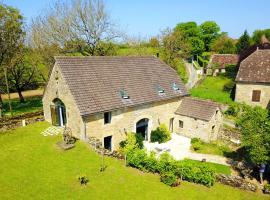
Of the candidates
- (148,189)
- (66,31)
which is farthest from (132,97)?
(66,31)

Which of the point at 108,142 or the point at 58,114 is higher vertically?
the point at 58,114

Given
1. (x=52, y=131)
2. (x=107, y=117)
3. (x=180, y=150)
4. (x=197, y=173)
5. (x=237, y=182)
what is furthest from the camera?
(x=180, y=150)

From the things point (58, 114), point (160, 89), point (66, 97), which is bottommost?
point (58, 114)

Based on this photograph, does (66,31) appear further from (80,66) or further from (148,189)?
(148,189)

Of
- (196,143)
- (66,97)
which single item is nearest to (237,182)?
(196,143)

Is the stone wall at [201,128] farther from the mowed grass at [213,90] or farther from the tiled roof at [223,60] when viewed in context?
the tiled roof at [223,60]

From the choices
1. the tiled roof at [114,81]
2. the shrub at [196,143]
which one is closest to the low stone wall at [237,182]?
the shrub at [196,143]

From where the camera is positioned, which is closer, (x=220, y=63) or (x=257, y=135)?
(x=257, y=135)

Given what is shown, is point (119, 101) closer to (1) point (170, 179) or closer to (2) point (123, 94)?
Result: (2) point (123, 94)
